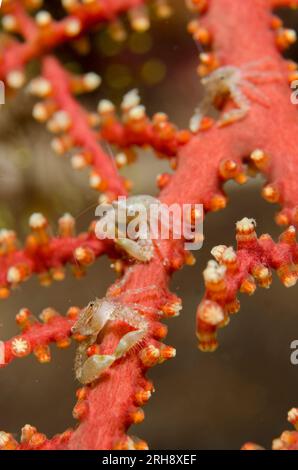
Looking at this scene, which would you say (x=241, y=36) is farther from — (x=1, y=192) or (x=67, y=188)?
(x=1, y=192)

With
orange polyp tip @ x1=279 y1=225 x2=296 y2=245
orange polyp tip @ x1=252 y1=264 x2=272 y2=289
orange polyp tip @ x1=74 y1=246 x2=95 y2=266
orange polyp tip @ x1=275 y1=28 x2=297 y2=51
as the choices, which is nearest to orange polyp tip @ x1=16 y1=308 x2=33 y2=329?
orange polyp tip @ x1=74 y1=246 x2=95 y2=266

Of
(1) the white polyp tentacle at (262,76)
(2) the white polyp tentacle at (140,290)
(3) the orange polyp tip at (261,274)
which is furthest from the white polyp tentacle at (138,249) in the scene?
(1) the white polyp tentacle at (262,76)

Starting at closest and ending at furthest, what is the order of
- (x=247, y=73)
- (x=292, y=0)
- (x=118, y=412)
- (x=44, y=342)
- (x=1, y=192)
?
1. (x=118, y=412)
2. (x=44, y=342)
3. (x=247, y=73)
4. (x=292, y=0)
5. (x=1, y=192)

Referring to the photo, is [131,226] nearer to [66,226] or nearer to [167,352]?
[66,226]

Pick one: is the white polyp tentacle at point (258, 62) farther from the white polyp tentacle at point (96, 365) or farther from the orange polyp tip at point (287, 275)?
the white polyp tentacle at point (96, 365)

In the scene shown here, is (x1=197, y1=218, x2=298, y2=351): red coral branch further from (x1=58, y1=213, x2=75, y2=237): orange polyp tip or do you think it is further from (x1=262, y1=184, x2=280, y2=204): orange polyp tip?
(x1=58, y1=213, x2=75, y2=237): orange polyp tip

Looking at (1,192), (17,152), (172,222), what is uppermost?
(17,152)

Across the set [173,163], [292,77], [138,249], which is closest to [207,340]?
[138,249]

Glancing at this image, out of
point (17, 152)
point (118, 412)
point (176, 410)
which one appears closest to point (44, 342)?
point (118, 412)
